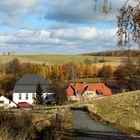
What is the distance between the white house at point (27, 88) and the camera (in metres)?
101

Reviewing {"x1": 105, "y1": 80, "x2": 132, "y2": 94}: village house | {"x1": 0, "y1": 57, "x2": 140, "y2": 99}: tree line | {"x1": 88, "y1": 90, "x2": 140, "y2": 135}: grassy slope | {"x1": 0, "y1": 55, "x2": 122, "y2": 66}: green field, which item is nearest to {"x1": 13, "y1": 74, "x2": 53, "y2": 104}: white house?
{"x1": 0, "y1": 57, "x2": 140, "y2": 99}: tree line

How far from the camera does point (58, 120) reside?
20609mm

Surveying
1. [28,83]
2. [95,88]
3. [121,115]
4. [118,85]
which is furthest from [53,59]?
[121,115]

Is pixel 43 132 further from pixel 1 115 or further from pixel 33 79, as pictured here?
pixel 33 79

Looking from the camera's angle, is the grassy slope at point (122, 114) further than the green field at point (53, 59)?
No

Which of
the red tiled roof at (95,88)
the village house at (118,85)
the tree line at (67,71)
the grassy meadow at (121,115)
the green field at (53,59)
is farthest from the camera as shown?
the green field at (53,59)

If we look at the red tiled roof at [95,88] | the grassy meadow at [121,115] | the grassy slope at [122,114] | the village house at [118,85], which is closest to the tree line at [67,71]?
the village house at [118,85]

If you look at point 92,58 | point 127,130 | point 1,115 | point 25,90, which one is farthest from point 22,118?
point 92,58

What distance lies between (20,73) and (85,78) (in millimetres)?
23622

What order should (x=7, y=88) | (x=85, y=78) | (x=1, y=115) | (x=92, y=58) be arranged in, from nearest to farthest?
(x=1, y=115)
(x=7, y=88)
(x=85, y=78)
(x=92, y=58)

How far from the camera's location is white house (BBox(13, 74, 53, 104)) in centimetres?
10119

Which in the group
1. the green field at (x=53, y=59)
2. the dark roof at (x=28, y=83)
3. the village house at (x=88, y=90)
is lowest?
the village house at (x=88, y=90)

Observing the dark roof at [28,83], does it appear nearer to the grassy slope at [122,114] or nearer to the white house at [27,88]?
the white house at [27,88]

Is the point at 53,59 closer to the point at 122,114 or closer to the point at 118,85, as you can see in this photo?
the point at 118,85
